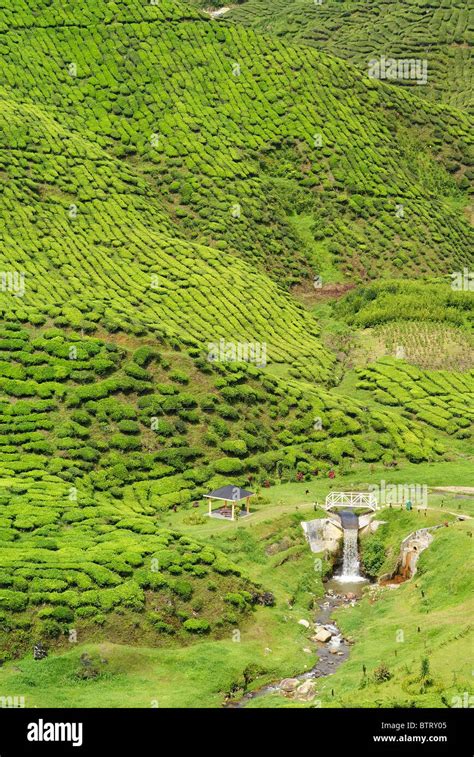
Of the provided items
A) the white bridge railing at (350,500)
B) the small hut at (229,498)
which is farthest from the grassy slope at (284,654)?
the white bridge railing at (350,500)

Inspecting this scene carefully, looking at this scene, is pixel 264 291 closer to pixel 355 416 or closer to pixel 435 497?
pixel 355 416

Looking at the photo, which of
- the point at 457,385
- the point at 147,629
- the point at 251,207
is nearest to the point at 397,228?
the point at 251,207

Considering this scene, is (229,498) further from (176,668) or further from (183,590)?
(176,668)

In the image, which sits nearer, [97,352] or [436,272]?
[97,352]

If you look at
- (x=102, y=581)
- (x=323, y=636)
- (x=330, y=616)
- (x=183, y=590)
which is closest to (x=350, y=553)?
(x=330, y=616)

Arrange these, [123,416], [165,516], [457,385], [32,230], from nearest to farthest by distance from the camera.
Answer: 1. [165,516]
2. [123,416]
3. [457,385]
4. [32,230]

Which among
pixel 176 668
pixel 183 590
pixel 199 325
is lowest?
pixel 176 668

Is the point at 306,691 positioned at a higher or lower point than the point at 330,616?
lower
